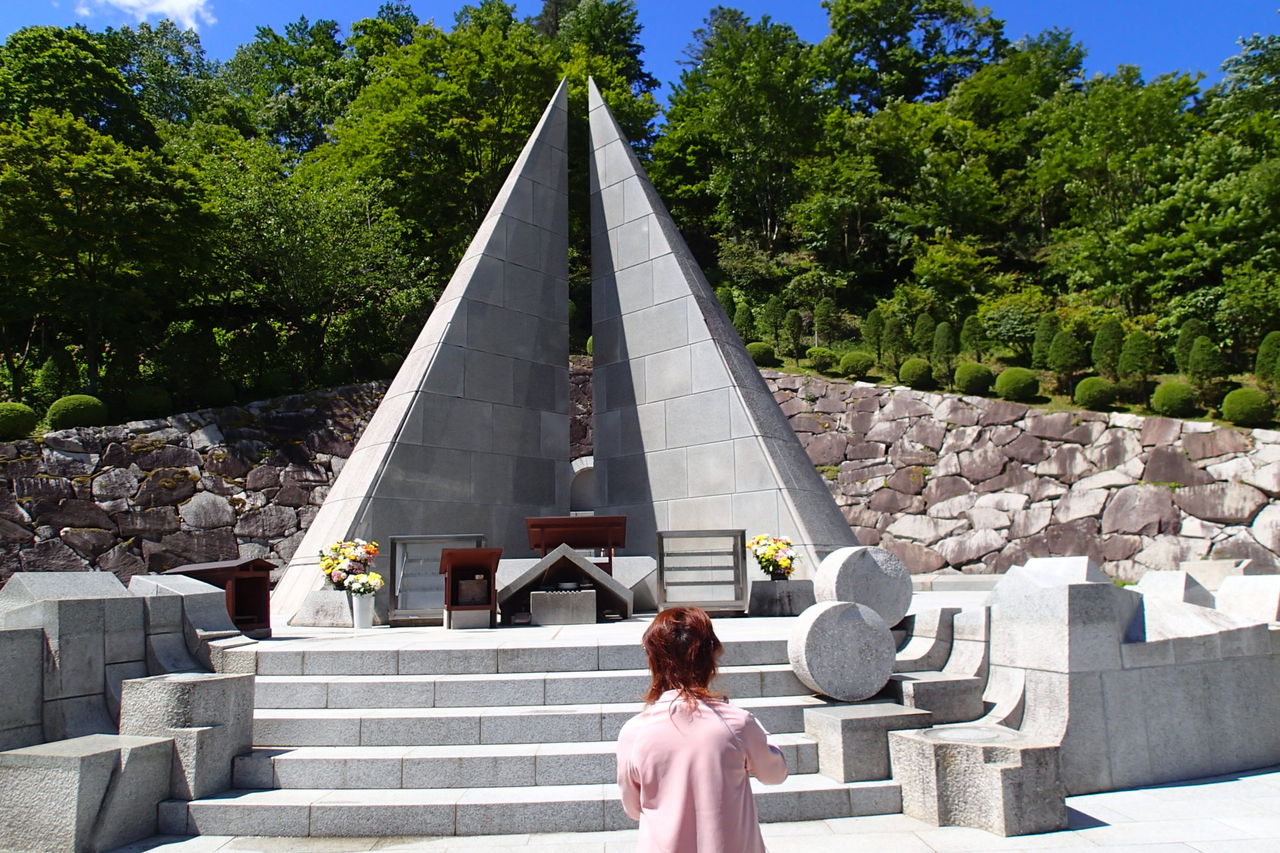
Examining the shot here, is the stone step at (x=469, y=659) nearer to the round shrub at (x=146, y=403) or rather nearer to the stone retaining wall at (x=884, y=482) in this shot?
the stone retaining wall at (x=884, y=482)

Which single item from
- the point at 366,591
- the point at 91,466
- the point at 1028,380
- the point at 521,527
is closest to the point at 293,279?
the point at 91,466

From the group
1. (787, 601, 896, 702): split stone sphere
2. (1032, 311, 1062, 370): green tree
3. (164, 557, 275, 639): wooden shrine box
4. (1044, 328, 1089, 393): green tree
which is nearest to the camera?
(787, 601, 896, 702): split stone sphere

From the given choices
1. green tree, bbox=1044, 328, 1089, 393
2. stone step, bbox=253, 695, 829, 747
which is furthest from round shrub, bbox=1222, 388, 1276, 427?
stone step, bbox=253, 695, 829, 747

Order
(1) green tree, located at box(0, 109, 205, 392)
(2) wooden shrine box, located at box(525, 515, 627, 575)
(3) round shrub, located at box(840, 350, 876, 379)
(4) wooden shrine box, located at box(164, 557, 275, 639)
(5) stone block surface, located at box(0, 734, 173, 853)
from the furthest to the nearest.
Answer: (3) round shrub, located at box(840, 350, 876, 379)
(1) green tree, located at box(0, 109, 205, 392)
(2) wooden shrine box, located at box(525, 515, 627, 575)
(4) wooden shrine box, located at box(164, 557, 275, 639)
(5) stone block surface, located at box(0, 734, 173, 853)

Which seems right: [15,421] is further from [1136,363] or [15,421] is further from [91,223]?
[1136,363]

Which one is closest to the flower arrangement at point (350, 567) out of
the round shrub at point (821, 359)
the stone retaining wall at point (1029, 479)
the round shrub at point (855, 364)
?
the stone retaining wall at point (1029, 479)

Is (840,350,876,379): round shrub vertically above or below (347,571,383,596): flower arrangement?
above

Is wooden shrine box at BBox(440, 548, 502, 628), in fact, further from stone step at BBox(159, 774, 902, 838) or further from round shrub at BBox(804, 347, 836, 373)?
round shrub at BBox(804, 347, 836, 373)

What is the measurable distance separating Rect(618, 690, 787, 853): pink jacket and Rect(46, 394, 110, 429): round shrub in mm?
14462

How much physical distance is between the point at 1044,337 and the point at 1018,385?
1650 millimetres

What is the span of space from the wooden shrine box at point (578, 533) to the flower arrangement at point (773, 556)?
1.35 m

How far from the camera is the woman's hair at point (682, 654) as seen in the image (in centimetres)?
193

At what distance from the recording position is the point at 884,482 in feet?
51.4

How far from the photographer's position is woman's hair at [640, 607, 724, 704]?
1927 millimetres
